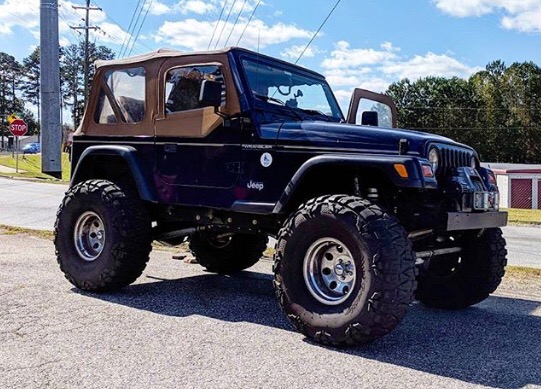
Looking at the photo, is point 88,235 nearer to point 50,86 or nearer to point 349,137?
point 349,137

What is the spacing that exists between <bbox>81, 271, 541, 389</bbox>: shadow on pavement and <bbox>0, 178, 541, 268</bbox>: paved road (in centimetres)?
410

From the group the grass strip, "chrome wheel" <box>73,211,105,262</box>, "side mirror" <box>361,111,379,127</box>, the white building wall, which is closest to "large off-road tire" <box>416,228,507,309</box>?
"side mirror" <box>361,111,379,127</box>

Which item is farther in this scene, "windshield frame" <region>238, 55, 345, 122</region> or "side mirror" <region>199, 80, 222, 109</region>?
"windshield frame" <region>238, 55, 345, 122</region>

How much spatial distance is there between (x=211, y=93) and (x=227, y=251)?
2401mm

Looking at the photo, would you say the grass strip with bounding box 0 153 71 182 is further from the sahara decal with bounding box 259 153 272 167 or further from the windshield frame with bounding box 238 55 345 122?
the sahara decal with bounding box 259 153 272 167

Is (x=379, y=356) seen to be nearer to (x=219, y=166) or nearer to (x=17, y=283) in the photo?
(x=219, y=166)

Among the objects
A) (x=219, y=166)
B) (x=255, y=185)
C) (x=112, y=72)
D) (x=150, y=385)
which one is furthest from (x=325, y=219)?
(x=112, y=72)

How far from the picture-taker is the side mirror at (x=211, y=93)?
5.09 m

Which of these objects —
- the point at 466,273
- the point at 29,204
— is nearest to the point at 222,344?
the point at 466,273

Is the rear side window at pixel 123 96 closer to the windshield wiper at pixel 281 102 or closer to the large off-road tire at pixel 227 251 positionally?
the windshield wiper at pixel 281 102

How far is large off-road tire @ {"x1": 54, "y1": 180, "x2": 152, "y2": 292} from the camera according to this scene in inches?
223

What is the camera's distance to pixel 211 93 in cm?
512

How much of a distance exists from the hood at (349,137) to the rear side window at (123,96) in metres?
1.58

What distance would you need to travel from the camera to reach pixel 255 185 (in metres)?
5.11
